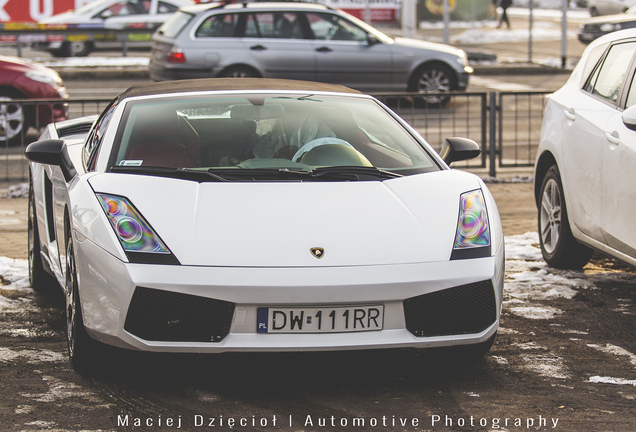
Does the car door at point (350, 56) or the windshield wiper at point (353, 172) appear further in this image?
the car door at point (350, 56)

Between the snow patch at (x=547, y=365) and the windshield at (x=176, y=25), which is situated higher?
the windshield at (x=176, y=25)

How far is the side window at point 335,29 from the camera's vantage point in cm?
1588

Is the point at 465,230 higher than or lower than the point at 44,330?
higher

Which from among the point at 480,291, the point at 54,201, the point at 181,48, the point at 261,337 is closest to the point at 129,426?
the point at 261,337

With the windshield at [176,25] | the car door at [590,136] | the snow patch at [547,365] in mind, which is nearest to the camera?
the snow patch at [547,365]

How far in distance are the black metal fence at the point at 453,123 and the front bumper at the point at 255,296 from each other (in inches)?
251

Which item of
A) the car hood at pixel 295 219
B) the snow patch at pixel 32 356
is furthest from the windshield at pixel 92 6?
the car hood at pixel 295 219

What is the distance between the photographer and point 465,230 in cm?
421

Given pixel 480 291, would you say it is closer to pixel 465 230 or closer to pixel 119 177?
pixel 465 230

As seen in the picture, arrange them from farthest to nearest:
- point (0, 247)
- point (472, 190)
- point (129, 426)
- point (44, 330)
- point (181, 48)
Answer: point (181, 48) → point (0, 247) → point (44, 330) → point (472, 190) → point (129, 426)

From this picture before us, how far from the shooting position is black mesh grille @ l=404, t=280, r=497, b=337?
12.9 ft

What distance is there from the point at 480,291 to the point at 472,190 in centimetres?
64

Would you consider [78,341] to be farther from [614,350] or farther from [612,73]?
[612,73]

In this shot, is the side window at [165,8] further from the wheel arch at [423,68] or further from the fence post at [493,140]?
the fence post at [493,140]
